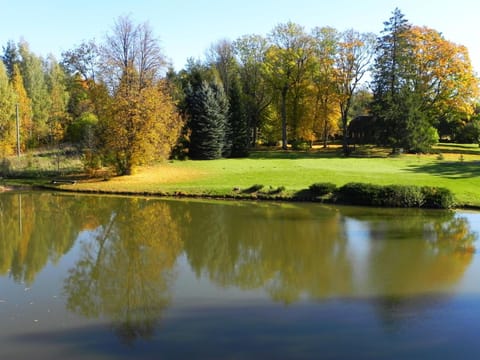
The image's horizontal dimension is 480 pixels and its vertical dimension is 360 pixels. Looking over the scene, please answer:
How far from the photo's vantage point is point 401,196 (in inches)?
910

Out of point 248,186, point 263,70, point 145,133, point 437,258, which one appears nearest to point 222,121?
point 263,70

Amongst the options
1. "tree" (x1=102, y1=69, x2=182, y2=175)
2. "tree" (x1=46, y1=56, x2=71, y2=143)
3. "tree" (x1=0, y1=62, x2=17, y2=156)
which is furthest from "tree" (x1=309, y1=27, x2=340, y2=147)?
"tree" (x1=0, y1=62, x2=17, y2=156)

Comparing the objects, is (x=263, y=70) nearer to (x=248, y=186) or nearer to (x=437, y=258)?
(x=248, y=186)

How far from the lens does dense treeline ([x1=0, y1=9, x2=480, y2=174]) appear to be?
40844 mm

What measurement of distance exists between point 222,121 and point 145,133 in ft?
52.4

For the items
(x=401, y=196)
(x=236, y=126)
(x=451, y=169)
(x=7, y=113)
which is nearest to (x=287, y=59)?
(x=236, y=126)

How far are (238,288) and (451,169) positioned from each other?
28.8m

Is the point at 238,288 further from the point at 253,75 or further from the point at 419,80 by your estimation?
the point at 253,75

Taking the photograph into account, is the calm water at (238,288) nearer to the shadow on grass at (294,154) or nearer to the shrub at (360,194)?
the shrub at (360,194)

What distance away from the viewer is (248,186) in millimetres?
27484

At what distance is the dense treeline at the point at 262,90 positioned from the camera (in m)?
40.8

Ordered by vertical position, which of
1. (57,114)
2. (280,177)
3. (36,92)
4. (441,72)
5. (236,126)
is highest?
(441,72)

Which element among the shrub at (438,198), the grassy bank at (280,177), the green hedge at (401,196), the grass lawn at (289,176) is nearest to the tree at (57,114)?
the grass lawn at (289,176)

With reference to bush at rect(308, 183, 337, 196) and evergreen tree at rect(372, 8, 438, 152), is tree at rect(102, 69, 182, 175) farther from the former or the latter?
evergreen tree at rect(372, 8, 438, 152)
